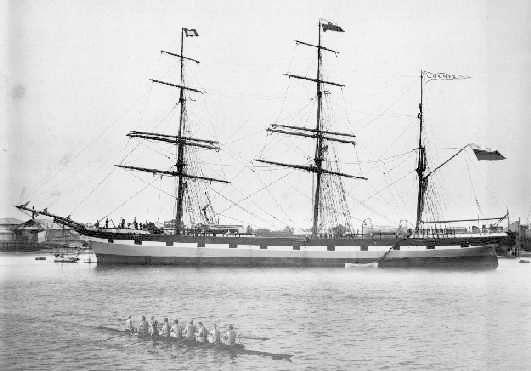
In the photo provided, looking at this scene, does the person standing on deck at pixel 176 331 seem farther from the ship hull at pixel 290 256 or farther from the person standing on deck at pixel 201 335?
the ship hull at pixel 290 256

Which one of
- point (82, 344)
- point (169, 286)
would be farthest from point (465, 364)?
point (169, 286)

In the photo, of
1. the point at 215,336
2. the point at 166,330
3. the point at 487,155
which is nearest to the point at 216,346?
the point at 215,336

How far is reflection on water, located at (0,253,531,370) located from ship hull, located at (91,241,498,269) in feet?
29.9

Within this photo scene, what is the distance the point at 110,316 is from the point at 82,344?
6.95 metres

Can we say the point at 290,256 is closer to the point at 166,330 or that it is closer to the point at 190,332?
the point at 166,330

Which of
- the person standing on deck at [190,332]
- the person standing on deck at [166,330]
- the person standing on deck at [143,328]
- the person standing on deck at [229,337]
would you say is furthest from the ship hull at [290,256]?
the person standing on deck at [229,337]

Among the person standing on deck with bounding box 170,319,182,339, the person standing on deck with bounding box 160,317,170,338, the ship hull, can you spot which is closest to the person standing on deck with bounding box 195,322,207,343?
the person standing on deck with bounding box 170,319,182,339

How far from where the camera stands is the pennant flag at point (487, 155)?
188 feet

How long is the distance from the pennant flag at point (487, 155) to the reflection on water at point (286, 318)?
10457 millimetres

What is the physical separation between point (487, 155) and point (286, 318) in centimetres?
3257

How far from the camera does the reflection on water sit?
2345 cm

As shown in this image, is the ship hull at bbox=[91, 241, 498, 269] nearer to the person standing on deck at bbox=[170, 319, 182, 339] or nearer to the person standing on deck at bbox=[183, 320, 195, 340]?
the person standing on deck at bbox=[170, 319, 182, 339]

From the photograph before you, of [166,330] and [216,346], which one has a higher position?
[166,330]

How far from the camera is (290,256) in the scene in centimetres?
6612
